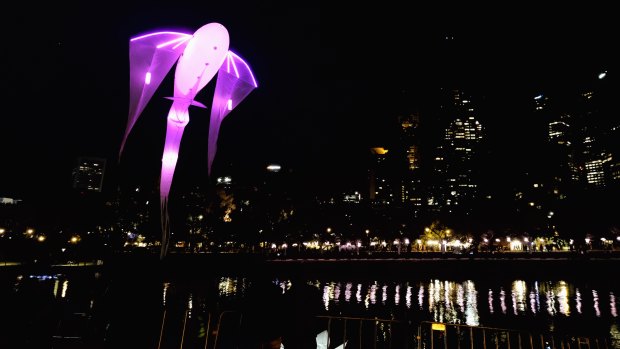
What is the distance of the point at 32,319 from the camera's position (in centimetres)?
536

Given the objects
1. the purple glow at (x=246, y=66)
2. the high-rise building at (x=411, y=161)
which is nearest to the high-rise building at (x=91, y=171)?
the high-rise building at (x=411, y=161)

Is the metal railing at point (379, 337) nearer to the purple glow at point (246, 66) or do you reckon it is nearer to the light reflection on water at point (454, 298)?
the light reflection on water at point (454, 298)

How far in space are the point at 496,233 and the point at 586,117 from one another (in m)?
16.0

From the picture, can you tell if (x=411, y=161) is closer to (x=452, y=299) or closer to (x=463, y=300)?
(x=452, y=299)

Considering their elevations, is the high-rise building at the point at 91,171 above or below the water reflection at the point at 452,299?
above

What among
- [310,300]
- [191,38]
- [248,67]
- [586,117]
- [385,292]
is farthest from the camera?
[586,117]

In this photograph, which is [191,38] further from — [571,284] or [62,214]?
[62,214]

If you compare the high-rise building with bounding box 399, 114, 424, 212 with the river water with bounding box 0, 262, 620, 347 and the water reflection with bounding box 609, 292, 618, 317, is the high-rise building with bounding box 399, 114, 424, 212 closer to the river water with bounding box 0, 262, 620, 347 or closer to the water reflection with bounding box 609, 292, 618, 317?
the river water with bounding box 0, 262, 620, 347

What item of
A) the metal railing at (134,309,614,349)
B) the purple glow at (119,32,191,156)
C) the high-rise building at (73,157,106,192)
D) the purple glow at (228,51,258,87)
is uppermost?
the high-rise building at (73,157,106,192)

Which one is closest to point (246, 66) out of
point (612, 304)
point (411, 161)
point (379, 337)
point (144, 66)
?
point (144, 66)

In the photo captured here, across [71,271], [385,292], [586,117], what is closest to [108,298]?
[385,292]

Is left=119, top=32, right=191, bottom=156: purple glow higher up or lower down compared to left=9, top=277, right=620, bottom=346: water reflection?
higher up

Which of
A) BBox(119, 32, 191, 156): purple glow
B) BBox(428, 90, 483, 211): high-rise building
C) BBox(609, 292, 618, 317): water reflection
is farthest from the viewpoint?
BBox(428, 90, 483, 211): high-rise building

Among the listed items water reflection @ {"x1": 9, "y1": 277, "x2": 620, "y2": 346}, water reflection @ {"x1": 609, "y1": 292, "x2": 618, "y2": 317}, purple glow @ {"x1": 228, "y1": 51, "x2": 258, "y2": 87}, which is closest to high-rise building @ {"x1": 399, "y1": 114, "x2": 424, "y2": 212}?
water reflection @ {"x1": 9, "y1": 277, "x2": 620, "y2": 346}
